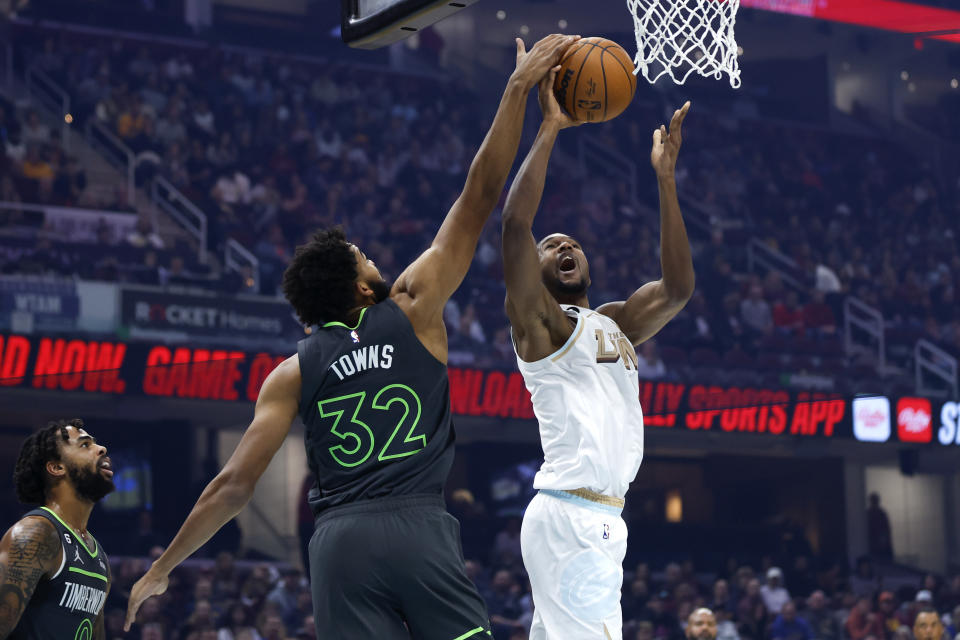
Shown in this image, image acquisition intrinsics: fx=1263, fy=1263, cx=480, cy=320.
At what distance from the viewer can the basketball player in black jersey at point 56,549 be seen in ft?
13.7

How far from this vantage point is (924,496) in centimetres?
1816

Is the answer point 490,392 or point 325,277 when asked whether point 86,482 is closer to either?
point 325,277

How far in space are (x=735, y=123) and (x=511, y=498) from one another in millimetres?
11759

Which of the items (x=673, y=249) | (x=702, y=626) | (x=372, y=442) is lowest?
(x=702, y=626)

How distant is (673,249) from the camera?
4.86 m

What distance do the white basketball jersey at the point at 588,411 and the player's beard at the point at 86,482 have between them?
5.26 feet

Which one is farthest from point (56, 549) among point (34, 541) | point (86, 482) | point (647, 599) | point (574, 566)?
point (647, 599)

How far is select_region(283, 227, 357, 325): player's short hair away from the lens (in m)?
3.56

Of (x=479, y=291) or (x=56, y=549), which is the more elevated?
(x=479, y=291)

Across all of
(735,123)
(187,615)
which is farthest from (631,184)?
(187,615)

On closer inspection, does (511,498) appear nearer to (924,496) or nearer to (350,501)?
(924,496)

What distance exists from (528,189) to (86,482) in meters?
1.94

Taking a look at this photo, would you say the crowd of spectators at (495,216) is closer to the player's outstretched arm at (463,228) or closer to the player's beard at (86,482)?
the player's beard at (86,482)

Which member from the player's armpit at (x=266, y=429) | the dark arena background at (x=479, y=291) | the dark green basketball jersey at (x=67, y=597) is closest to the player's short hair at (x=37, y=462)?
the dark green basketball jersey at (x=67, y=597)
